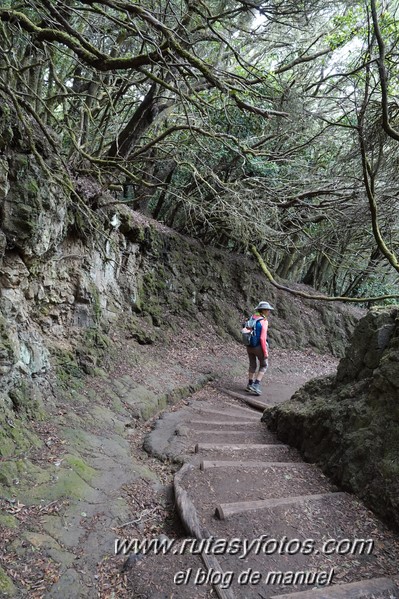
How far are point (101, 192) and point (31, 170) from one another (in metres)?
2.17

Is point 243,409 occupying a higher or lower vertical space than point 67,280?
lower

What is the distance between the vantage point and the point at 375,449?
366 cm

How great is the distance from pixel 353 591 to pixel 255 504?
1.06 m

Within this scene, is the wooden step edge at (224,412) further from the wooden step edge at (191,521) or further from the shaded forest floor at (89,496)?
the wooden step edge at (191,521)

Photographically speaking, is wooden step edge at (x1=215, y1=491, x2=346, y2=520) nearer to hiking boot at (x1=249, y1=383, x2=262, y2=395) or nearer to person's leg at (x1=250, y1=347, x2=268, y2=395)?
person's leg at (x1=250, y1=347, x2=268, y2=395)

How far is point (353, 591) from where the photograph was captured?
2.49m

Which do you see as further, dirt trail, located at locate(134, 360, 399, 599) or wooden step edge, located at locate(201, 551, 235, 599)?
dirt trail, located at locate(134, 360, 399, 599)

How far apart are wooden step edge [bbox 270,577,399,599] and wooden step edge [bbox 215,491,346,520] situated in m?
0.85

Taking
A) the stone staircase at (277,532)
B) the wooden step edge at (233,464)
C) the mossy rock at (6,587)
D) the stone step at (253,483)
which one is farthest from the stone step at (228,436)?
the mossy rock at (6,587)

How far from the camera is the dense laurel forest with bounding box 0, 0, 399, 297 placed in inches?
157

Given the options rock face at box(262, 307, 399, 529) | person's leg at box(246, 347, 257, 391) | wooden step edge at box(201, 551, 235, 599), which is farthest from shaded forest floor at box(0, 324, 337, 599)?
person's leg at box(246, 347, 257, 391)

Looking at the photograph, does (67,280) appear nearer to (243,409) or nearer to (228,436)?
(228,436)

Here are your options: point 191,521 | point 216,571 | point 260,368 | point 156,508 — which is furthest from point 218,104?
point 216,571

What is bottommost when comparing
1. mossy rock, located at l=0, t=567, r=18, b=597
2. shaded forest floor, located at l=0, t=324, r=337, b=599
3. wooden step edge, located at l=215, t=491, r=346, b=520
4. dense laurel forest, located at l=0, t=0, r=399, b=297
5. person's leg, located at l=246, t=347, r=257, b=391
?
mossy rock, located at l=0, t=567, r=18, b=597
